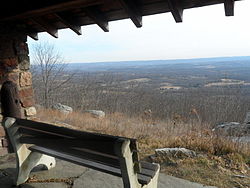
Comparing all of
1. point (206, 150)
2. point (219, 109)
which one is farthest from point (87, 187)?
point (219, 109)

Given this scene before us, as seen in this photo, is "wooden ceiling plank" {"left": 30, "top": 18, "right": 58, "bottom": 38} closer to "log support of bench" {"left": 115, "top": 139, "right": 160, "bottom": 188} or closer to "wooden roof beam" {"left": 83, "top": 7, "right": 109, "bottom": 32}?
"wooden roof beam" {"left": 83, "top": 7, "right": 109, "bottom": 32}

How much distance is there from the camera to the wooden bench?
1.80 metres

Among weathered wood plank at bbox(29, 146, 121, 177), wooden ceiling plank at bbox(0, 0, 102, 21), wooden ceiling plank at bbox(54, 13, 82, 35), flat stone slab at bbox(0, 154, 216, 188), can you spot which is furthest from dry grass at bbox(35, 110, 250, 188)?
wooden ceiling plank at bbox(0, 0, 102, 21)

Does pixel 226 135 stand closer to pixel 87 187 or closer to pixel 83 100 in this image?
pixel 87 187

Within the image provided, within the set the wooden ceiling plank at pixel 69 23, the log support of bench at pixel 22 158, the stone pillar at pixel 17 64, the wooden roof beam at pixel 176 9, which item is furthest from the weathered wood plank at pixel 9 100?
the wooden roof beam at pixel 176 9

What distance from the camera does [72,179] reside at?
9.47 ft

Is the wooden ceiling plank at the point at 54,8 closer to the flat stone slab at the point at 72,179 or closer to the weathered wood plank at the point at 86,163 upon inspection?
the weathered wood plank at the point at 86,163

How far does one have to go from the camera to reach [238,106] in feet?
25.1

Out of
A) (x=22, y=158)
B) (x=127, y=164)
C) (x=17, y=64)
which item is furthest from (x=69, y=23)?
(x=127, y=164)

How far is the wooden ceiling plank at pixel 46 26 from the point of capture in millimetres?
3440

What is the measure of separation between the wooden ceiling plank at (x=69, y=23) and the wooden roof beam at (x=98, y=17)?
0.40 m

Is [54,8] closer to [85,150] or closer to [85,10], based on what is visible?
[85,10]

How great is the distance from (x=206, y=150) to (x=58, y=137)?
295 cm

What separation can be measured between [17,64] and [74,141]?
7.78ft
